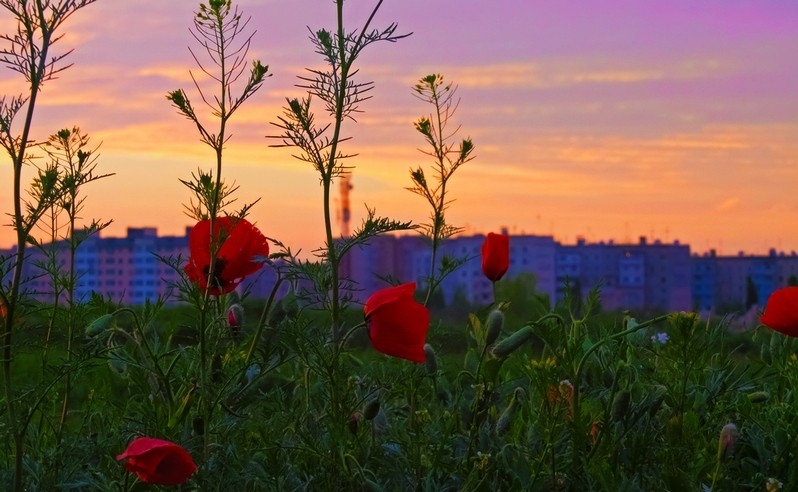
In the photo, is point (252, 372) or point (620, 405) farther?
point (252, 372)

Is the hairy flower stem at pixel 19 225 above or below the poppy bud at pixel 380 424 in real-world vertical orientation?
above

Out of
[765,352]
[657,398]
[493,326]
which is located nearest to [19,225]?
[493,326]

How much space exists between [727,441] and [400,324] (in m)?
0.56

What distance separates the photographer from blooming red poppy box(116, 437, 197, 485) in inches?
57.3

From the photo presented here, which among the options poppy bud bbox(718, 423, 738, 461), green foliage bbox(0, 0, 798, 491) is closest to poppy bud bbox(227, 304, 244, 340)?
green foliage bbox(0, 0, 798, 491)

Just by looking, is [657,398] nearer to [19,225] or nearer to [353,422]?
[353,422]

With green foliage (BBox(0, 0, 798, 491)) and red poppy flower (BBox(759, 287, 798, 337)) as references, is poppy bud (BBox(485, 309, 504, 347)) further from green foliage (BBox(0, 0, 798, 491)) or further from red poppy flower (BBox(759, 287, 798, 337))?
red poppy flower (BBox(759, 287, 798, 337))

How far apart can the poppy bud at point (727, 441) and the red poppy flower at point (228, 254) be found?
0.81 m

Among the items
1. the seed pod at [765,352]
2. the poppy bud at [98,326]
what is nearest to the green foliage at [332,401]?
the poppy bud at [98,326]

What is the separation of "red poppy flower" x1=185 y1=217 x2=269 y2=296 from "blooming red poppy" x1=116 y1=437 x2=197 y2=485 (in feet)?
1.14

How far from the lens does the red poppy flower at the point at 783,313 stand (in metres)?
2.00

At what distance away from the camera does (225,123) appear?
1664 mm

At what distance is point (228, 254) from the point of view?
1.78m

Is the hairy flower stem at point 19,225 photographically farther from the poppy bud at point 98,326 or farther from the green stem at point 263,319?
the green stem at point 263,319
